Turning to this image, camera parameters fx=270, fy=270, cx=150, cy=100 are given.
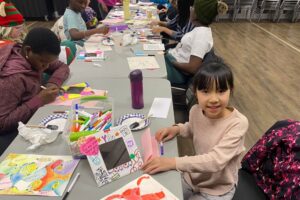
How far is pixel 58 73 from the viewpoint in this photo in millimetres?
1780

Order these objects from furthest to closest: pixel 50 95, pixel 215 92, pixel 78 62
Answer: pixel 78 62, pixel 50 95, pixel 215 92

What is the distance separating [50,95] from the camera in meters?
1.53

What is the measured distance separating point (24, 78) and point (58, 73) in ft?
0.95

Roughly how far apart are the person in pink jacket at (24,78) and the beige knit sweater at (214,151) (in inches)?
32.1

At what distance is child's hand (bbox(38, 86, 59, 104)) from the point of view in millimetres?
1506

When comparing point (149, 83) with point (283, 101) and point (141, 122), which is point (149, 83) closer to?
point (141, 122)

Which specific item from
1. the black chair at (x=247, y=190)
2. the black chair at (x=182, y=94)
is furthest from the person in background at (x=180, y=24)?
the black chair at (x=247, y=190)

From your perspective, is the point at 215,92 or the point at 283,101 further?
the point at 283,101

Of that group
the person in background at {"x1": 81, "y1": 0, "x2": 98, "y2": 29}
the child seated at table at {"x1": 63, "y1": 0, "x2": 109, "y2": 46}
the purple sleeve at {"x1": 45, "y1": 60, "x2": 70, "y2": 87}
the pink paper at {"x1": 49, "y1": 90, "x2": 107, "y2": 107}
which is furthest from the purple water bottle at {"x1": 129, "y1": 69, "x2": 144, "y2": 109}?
the person in background at {"x1": 81, "y1": 0, "x2": 98, "y2": 29}

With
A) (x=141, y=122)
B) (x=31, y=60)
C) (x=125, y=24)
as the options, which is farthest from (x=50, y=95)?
(x=125, y=24)

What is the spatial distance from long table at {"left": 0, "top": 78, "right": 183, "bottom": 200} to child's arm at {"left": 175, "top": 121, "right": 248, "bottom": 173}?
3.3 inches

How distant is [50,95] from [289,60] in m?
4.17

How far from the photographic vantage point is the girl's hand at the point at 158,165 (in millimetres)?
1028

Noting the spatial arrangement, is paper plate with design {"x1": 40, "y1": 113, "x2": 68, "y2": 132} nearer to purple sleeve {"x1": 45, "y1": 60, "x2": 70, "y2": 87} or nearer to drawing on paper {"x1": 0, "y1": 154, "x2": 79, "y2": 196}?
drawing on paper {"x1": 0, "y1": 154, "x2": 79, "y2": 196}
